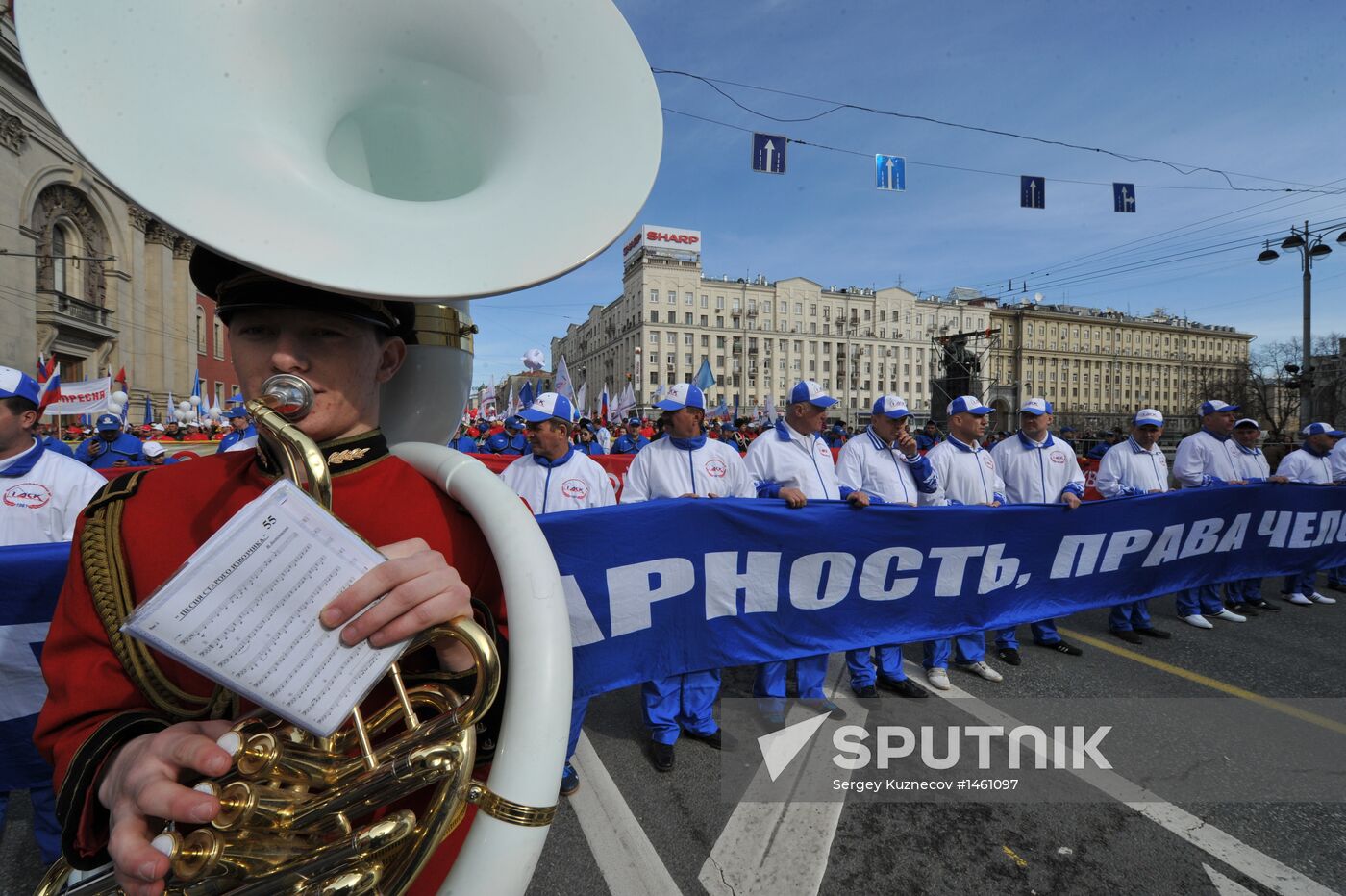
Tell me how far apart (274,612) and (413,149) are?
2.71ft

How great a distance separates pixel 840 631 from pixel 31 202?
34.6 m

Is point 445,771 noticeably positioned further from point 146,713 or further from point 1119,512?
point 1119,512

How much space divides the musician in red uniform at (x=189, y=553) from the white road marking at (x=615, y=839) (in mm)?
1812

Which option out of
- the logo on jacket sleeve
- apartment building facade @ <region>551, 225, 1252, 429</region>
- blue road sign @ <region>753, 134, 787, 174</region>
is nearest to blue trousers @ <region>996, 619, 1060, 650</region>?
the logo on jacket sleeve

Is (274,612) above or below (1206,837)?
above

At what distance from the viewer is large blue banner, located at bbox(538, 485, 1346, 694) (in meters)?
3.19

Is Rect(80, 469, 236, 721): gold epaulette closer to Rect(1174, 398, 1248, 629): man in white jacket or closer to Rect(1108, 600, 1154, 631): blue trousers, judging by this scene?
Rect(1108, 600, 1154, 631): blue trousers

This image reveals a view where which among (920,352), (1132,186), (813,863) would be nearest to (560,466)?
(813,863)

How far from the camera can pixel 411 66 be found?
44.2 inches

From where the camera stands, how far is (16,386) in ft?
10.7

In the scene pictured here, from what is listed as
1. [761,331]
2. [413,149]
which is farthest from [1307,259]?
[761,331]

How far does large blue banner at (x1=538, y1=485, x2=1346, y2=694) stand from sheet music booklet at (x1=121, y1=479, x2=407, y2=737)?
7.26 ft

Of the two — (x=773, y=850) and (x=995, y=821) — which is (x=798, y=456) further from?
(x=773, y=850)

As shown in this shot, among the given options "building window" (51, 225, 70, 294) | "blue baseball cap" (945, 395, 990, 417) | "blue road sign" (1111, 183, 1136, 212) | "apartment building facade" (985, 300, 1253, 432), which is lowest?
"blue baseball cap" (945, 395, 990, 417)
